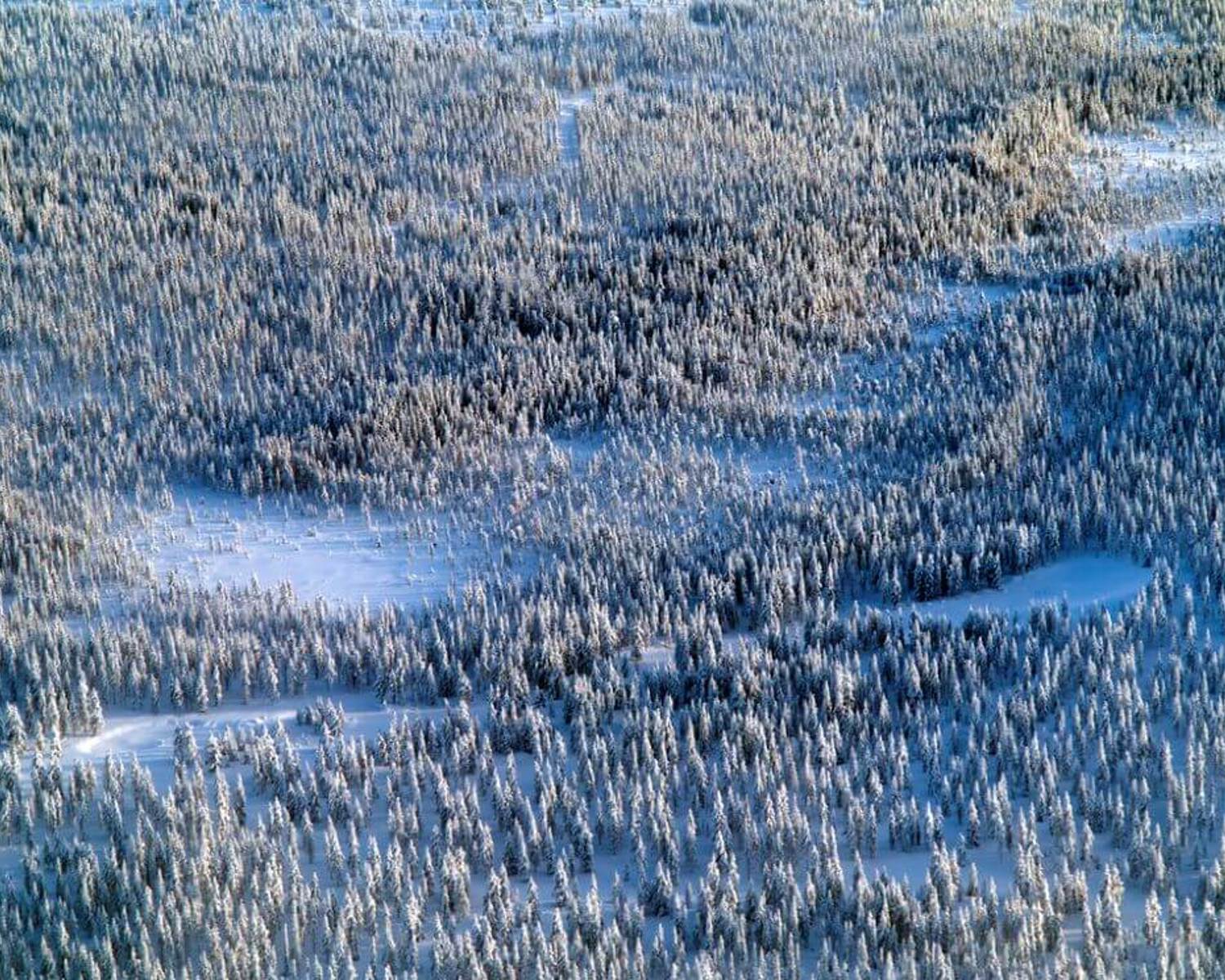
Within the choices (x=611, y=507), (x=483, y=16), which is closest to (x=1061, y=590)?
(x=611, y=507)

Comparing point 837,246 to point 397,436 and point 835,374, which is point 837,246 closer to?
point 835,374

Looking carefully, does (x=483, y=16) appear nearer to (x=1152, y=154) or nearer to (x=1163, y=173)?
(x=1152, y=154)

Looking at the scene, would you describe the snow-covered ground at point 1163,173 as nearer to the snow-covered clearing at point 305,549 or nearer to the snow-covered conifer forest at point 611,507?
the snow-covered conifer forest at point 611,507

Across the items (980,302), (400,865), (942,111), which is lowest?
(400,865)

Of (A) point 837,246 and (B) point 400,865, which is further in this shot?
(A) point 837,246

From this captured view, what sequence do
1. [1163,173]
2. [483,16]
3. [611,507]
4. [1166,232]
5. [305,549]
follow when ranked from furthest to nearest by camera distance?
[483,16]
[1163,173]
[1166,232]
[611,507]
[305,549]

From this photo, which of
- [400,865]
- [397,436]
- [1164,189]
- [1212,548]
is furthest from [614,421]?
[1164,189]
